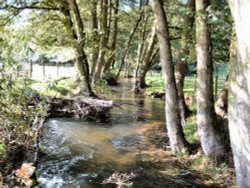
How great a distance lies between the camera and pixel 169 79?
29.3 ft

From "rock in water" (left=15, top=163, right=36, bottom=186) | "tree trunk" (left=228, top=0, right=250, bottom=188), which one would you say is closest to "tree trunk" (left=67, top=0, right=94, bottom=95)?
"rock in water" (left=15, top=163, right=36, bottom=186)

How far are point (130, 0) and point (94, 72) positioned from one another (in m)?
12.7

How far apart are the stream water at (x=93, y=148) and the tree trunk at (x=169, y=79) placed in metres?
1.26

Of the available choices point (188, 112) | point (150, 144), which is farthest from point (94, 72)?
point (150, 144)

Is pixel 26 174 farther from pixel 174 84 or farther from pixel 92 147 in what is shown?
pixel 174 84

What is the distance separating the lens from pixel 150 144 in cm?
1093

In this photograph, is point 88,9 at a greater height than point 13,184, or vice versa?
point 88,9

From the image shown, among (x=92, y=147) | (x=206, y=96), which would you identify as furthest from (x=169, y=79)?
(x=92, y=147)

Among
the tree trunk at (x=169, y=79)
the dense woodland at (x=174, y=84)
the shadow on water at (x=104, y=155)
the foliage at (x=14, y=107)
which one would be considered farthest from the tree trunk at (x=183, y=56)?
the foliage at (x=14, y=107)

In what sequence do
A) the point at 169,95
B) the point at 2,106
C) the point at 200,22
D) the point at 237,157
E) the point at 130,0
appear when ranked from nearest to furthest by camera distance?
the point at 237,157, the point at 2,106, the point at 200,22, the point at 169,95, the point at 130,0

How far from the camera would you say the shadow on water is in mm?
7520

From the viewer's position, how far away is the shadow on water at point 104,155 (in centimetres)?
752

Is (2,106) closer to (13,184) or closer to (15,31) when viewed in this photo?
(13,184)

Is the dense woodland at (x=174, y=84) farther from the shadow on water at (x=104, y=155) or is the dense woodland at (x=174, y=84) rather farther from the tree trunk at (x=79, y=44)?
the shadow on water at (x=104, y=155)
